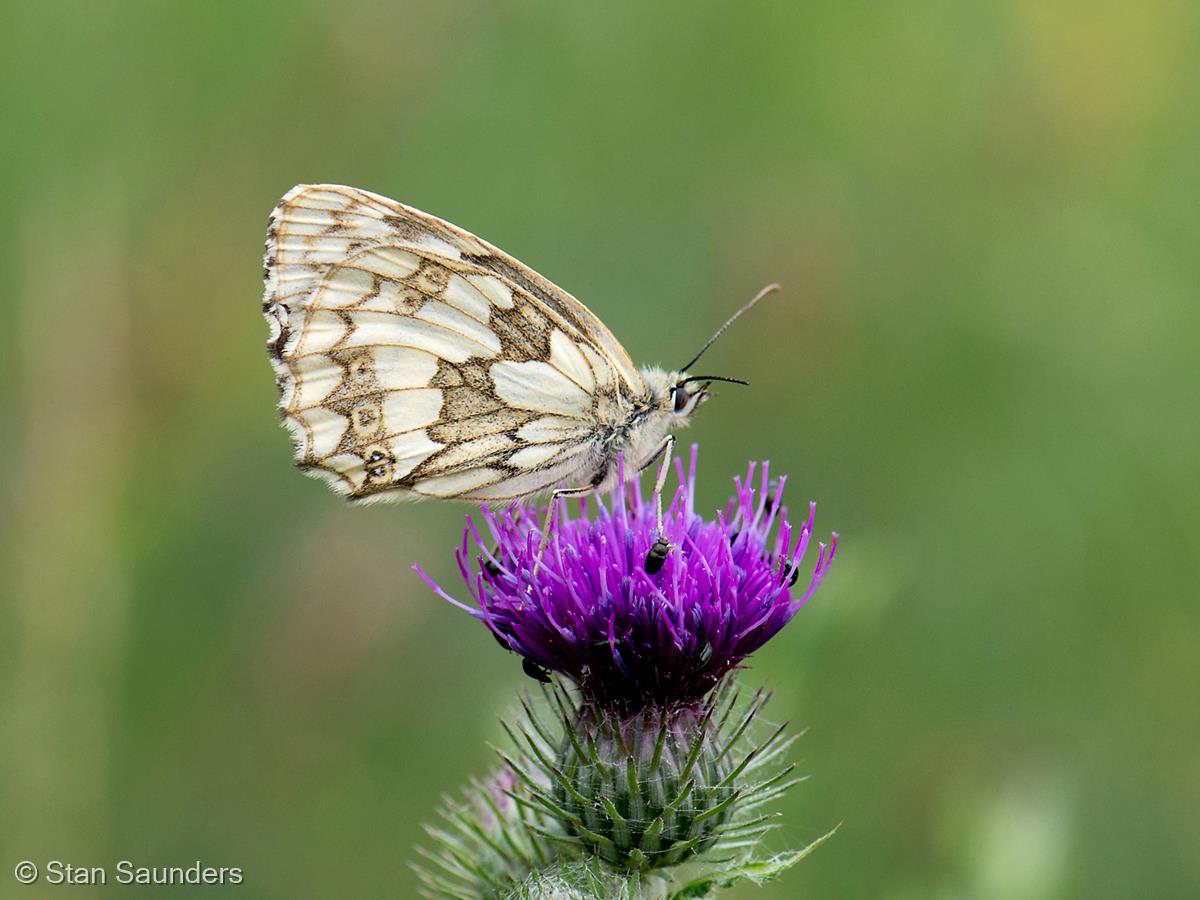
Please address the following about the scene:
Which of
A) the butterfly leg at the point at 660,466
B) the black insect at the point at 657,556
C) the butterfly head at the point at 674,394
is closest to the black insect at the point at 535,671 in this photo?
the black insect at the point at 657,556

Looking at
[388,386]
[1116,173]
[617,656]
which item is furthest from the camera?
[1116,173]

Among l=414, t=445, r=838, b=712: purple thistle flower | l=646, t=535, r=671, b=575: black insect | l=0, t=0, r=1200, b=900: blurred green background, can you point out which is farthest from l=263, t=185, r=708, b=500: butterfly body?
l=0, t=0, r=1200, b=900: blurred green background

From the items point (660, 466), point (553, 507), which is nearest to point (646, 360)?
point (660, 466)

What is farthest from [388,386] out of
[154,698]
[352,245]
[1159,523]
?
[1159,523]

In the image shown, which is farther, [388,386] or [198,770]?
[198,770]

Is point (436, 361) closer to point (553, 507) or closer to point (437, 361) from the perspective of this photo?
point (437, 361)

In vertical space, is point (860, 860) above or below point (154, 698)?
below

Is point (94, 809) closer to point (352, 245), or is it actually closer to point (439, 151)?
point (352, 245)
